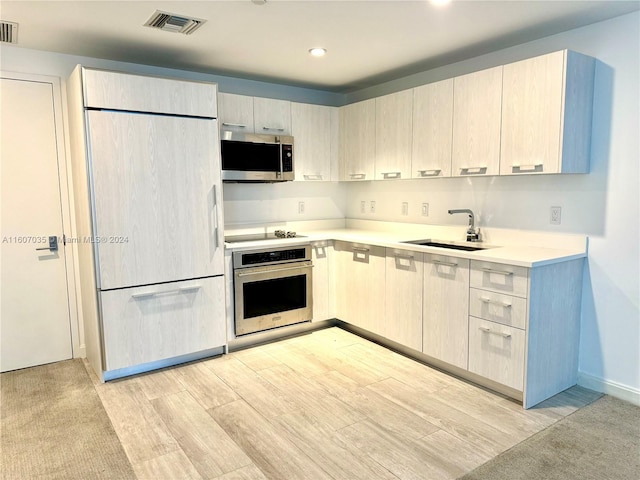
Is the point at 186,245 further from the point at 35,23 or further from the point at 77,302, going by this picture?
the point at 35,23

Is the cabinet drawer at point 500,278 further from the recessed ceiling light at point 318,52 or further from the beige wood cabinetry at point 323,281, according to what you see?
the recessed ceiling light at point 318,52

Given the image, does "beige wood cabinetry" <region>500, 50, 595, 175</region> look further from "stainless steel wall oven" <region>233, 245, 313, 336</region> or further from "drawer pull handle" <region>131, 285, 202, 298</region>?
"drawer pull handle" <region>131, 285, 202, 298</region>

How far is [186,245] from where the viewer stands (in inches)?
125

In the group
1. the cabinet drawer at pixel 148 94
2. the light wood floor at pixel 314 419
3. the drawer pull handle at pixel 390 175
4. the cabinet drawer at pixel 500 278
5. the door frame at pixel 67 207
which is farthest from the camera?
the drawer pull handle at pixel 390 175

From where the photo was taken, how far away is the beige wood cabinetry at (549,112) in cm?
257

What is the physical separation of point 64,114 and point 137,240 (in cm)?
123

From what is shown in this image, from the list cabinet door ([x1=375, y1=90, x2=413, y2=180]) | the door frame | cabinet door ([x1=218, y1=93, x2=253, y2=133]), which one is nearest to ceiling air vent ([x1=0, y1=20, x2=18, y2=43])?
the door frame

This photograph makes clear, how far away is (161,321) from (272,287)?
943mm

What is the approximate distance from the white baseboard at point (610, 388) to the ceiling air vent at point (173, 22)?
3.41 meters

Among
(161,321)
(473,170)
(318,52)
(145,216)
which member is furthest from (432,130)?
(161,321)

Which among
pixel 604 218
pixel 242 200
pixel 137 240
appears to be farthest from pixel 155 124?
pixel 604 218

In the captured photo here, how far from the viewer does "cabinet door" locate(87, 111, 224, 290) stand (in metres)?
2.87

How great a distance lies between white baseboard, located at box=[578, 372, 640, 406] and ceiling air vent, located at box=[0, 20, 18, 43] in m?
4.33

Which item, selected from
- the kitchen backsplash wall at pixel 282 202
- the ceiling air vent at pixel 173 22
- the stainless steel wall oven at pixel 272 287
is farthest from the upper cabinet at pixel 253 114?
the stainless steel wall oven at pixel 272 287
